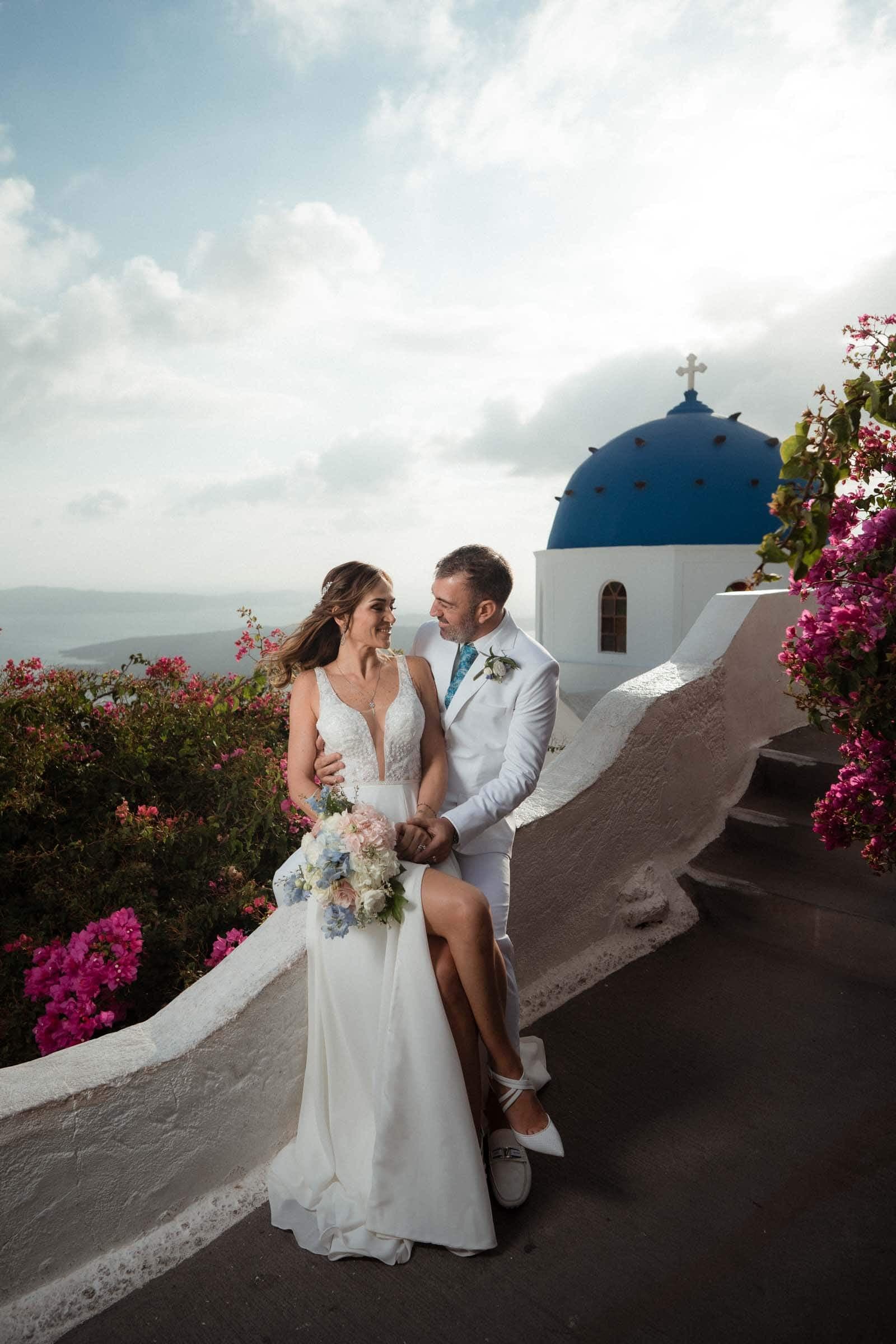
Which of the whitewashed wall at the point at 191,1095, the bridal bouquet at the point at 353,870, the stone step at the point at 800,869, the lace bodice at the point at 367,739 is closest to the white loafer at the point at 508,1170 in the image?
the whitewashed wall at the point at 191,1095

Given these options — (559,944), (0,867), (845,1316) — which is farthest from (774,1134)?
(0,867)

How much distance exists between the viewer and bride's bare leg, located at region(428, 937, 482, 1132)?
248cm

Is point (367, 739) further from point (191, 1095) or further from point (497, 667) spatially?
point (191, 1095)

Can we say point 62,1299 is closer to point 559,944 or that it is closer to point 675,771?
point 559,944

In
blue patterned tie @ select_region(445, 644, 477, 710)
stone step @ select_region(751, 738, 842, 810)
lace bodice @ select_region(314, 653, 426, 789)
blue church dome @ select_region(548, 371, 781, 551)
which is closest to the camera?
lace bodice @ select_region(314, 653, 426, 789)

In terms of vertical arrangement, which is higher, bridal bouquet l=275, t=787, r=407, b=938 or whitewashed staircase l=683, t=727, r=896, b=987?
bridal bouquet l=275, t=787, r=407, b=938

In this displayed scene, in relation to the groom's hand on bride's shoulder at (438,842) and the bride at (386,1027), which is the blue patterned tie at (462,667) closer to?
the bride at (386,1027)

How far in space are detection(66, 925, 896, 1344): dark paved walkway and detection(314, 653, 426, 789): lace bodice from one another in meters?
1.23

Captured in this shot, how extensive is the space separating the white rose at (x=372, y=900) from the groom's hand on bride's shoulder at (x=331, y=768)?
49cm

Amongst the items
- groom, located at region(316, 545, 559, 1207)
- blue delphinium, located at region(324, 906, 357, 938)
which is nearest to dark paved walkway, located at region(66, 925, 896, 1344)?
groom, located at region(316, 545, 559, 1207)

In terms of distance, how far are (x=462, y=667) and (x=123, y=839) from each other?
2.37 m

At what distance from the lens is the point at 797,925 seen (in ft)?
12.8

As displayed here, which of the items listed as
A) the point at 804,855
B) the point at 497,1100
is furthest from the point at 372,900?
the point at 804,855

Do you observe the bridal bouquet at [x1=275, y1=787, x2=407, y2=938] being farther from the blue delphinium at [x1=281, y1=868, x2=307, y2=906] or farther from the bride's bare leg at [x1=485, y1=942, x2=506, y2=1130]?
the bride's bare leg at [x1=485, y1=942, x2=506, y2=1130]
